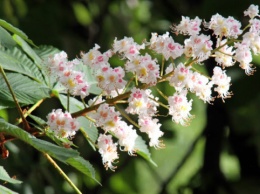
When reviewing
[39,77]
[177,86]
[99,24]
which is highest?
[99,24]

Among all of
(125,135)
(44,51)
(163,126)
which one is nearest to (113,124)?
(125,135)

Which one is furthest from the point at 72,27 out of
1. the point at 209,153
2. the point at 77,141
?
the point at 209,153

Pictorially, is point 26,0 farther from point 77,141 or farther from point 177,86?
point 177,86

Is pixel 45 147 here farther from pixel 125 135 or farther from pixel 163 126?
pixel 163 126

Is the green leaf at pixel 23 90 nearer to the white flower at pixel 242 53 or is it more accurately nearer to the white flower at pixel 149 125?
the white flower at pixel 149 125

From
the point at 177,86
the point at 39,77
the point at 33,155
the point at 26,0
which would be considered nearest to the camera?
the point at 177,86

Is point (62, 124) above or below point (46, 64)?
below

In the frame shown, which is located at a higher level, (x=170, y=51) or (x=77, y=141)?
(x=77, y=141)
